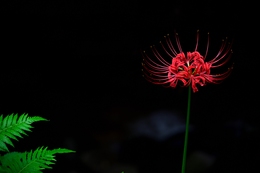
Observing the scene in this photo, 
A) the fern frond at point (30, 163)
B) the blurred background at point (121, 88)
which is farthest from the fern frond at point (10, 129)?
the blurred background at point (121, 88)

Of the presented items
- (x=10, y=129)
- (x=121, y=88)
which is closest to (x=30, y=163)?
(x=10, y=129)

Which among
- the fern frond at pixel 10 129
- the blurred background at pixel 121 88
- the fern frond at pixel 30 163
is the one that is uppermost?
the blurred background at pixel 121 88

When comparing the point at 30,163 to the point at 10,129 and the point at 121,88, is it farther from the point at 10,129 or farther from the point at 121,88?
the point at 121,88

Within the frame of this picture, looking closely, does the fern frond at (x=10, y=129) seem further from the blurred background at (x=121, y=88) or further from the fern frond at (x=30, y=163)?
the blurred background at (x=121, y=88)

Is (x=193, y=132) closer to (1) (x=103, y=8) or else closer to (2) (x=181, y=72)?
(1) (x=103, y=8)

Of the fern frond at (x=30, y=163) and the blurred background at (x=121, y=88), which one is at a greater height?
the blurred background at (x=121, y=88)

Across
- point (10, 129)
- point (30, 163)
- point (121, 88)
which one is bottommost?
point (30, 163)

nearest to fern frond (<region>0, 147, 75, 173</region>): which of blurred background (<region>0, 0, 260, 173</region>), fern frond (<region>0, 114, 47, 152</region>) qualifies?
fern frond (<region>0, 114, 47, 152</region>)

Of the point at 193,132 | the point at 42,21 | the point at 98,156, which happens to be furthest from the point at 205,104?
the point at 42,21
